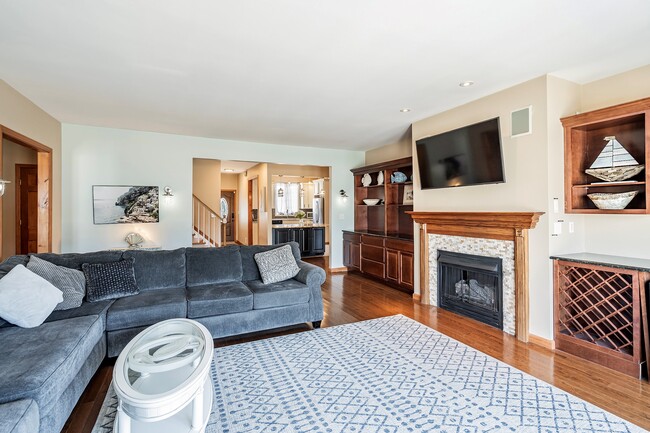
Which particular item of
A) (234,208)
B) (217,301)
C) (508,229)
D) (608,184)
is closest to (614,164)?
(608,184)

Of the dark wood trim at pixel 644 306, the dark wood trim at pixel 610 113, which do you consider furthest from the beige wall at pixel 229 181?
the dark wood trim at pixel 644 306

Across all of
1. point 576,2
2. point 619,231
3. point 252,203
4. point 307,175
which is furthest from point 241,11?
point 252,203

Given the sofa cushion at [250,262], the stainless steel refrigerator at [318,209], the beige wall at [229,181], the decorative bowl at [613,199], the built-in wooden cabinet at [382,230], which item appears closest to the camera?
the decorative bowl at [613,199]

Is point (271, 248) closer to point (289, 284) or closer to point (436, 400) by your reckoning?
point (289, 284)

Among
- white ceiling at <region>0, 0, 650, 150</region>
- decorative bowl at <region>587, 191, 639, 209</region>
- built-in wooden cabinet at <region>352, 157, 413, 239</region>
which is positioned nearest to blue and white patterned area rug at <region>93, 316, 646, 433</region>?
decorative bowl at <region>587, 191, 639, 209</region>

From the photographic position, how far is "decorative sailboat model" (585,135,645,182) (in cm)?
288

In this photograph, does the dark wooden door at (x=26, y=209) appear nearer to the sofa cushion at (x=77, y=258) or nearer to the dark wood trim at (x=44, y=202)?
the dark wood trim at (x=44, y=202)

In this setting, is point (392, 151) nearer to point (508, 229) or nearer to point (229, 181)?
point (508, 229)

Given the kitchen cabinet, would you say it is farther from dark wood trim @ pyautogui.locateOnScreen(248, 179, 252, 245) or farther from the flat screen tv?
the flat screen tv

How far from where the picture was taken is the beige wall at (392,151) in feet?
19.8

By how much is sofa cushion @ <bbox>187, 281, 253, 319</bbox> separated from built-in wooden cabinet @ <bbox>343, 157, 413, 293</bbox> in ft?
9.14

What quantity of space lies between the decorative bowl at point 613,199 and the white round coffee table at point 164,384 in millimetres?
3573

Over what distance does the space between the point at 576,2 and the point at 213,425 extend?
3.50 m

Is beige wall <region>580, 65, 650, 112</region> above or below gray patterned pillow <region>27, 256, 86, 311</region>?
above
